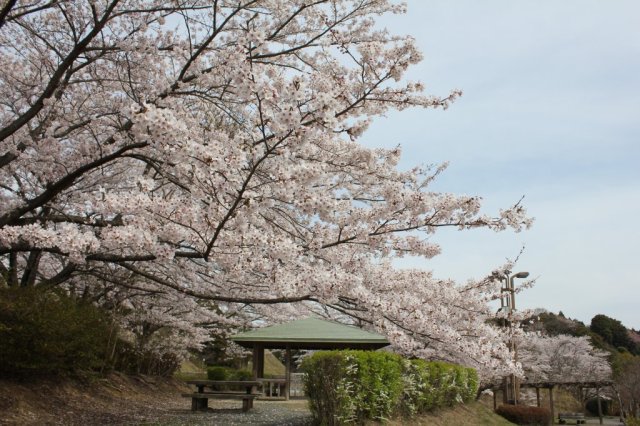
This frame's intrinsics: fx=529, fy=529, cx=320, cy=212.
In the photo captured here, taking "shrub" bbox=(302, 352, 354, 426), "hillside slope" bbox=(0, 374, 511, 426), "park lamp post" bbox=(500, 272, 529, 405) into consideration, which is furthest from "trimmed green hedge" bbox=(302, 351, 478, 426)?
"park lamp post" bbox=(500, 272, 529, 405)

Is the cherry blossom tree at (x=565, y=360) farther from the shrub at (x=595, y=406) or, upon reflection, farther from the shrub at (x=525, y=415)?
the shrub at (x=525, y=415)

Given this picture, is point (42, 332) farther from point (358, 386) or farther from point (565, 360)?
point (565, 360)

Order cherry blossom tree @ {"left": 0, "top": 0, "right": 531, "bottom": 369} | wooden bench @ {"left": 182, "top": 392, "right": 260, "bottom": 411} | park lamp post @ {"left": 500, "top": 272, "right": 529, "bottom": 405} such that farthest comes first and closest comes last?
park lamp post @ {"left": 500, "top": 272, "right": 529, "bottom": 405}, wooden bench @ {"left": 182, "top": 392, "right": 260, "bottom": 411}, cherry blossom tree @ {"left": 0, "top": 0, "right": 531, "bottom": 369}

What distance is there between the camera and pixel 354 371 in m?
8.07

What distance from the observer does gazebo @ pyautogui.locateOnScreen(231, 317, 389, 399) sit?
15750 millimetres

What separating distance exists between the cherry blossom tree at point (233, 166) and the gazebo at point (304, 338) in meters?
6.40

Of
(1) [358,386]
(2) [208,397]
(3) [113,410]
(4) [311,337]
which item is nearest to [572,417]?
(4) [311,337]

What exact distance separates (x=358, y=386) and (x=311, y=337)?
792 centimetres

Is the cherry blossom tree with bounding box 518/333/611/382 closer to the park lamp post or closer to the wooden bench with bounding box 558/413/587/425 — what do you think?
the wooden bench with bounding box 558/413/587/425

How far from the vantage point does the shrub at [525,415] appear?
1750 cm

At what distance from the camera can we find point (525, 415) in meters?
17.5

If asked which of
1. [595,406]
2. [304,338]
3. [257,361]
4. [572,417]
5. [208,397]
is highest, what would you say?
[304,338]

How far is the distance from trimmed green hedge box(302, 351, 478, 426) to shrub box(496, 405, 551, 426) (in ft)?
29.6

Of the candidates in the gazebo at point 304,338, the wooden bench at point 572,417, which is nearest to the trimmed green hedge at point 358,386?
the gazebo at point 304,338
